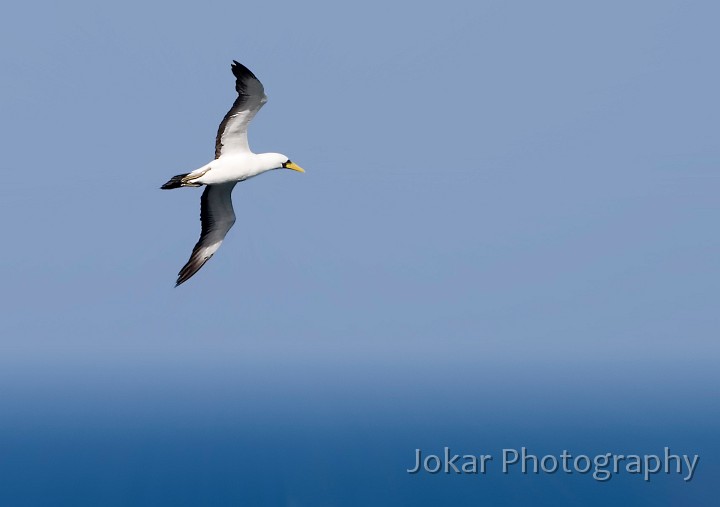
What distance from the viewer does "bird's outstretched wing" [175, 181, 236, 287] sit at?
113ft

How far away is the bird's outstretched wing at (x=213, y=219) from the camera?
34594 mm

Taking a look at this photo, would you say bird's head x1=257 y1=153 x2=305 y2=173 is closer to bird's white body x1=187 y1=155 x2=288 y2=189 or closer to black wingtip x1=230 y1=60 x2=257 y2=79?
bird's white body x1=187 y1=155 x2=288 y2=189

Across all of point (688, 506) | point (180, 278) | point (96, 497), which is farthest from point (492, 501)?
point (180, 278)

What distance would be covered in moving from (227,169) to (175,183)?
2.01m

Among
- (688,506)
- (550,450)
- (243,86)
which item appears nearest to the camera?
(243,86)

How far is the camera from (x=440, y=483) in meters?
171

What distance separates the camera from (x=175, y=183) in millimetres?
31234

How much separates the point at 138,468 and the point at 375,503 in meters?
54.5

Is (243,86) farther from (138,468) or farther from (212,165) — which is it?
(138,468)

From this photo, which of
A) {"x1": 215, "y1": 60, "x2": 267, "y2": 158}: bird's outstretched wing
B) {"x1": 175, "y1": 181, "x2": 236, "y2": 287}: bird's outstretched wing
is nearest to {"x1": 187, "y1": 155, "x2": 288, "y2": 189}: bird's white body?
{"x1": 215, "y1": 60, "x2": 267, "y2": 158}: bird's outstretched wing

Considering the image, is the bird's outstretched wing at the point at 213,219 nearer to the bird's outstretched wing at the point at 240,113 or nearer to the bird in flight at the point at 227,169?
the bird in flight at the point at 227,169

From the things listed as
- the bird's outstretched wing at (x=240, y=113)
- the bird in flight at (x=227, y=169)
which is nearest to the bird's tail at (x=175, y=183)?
the bird in flight at (x=227, y=169)

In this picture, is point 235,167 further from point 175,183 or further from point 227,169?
point 175,183

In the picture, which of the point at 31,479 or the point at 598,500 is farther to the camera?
the point at 31,479
